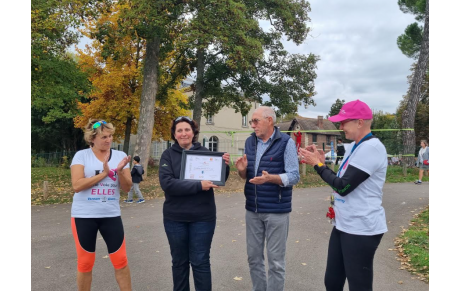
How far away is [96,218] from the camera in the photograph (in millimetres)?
3650

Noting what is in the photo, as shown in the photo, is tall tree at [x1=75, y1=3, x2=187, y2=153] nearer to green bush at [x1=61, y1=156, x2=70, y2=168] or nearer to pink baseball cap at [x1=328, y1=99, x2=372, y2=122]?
green bush at [x1=61, y1=156, x2=70, y2=168]

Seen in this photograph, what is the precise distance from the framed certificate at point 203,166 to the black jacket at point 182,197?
0.33 ft

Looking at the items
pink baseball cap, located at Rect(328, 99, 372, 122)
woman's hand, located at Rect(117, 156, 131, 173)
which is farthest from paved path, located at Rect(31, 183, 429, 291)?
pink baseball cap, located at Rect(328, 99, 372, 122)

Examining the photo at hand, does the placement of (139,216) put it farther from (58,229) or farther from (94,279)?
(94,279)

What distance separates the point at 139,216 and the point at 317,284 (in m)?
6.05

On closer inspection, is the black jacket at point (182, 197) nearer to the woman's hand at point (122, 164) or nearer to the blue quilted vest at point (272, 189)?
the woman's hand at point (122, 164)

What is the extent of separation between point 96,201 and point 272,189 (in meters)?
1.83

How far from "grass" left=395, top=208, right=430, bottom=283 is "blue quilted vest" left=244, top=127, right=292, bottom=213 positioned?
269 cm

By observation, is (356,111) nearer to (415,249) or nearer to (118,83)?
(415,249)

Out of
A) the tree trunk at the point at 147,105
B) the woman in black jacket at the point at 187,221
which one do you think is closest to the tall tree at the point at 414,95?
the tree trunk at the point at 147,105

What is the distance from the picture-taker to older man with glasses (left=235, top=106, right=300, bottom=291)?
3.78m

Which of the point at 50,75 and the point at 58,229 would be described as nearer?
the point at 58,229

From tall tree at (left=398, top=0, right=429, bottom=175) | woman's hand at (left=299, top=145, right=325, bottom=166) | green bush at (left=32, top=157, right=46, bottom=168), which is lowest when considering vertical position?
green bush at (left=32, top=157, right=46, bottom=168)

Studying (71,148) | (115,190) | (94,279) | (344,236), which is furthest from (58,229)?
(71,148)
